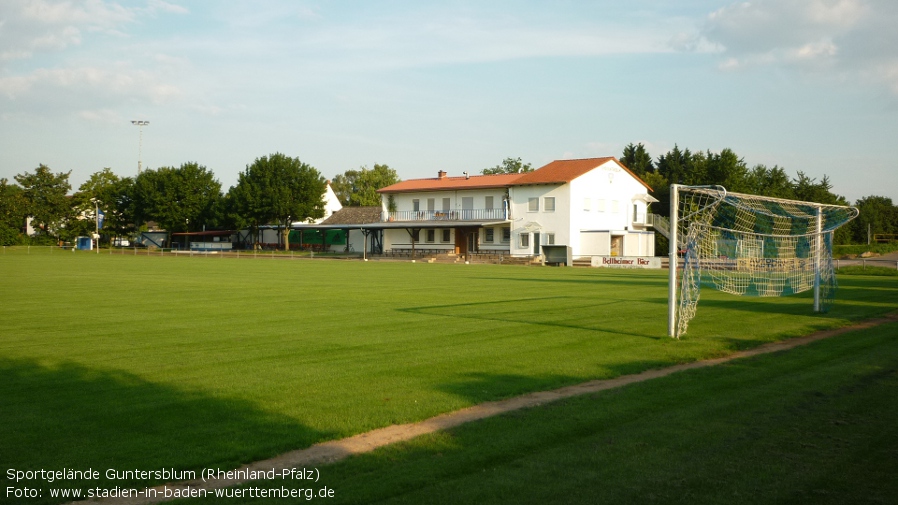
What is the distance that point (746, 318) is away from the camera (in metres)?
17.9

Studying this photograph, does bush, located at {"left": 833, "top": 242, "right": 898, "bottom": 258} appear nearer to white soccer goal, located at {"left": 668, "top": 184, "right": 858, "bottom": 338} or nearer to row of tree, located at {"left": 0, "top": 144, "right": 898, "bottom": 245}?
row of tree, located at {"left": 0, "top": 144, "right": 898, "bottom": 245}

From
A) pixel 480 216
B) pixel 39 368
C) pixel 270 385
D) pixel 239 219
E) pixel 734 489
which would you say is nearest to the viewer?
pixel 734 489

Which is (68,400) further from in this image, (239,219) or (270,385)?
(239,219)

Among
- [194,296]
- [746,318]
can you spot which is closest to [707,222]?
[746,318]

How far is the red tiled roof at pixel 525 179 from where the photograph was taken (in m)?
61.4

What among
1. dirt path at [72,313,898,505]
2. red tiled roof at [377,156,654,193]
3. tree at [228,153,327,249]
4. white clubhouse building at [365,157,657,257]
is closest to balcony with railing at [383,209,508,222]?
white clubhouse building at [365,157,657,257]

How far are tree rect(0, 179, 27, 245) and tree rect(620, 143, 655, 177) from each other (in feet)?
Result: 249

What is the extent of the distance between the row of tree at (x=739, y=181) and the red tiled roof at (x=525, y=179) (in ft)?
26.1

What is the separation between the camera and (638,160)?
91.7 meters

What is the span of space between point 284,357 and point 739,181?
211 feet

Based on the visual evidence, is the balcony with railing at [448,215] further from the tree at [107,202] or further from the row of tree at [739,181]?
the tree at [107,202]

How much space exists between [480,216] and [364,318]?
50.4 m

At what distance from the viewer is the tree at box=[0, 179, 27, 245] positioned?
89.0 meters

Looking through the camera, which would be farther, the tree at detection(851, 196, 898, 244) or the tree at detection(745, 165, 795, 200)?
the tree at detection(851, 196, 898, 244)
